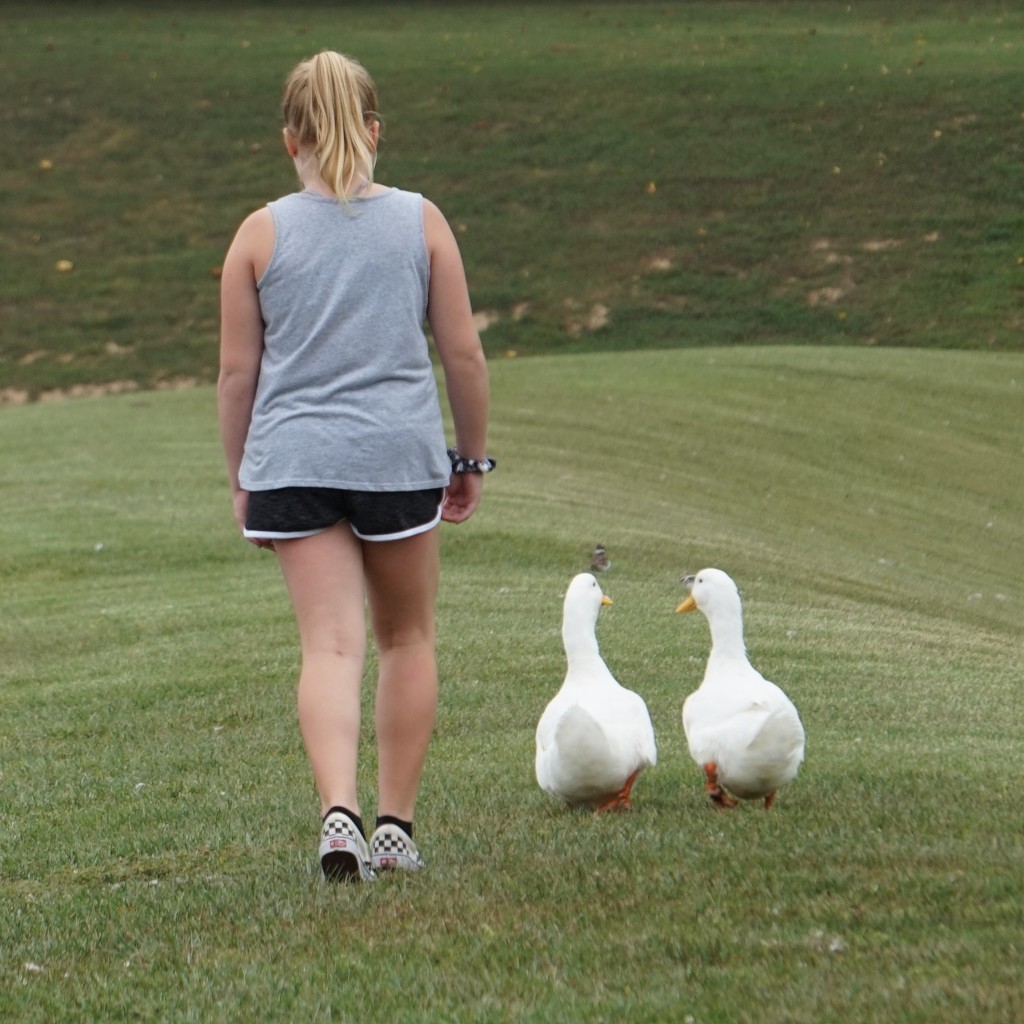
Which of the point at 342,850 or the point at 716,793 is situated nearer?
the point at 342,850

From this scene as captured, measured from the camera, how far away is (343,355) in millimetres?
3986

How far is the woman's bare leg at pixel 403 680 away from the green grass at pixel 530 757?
0.80 feet

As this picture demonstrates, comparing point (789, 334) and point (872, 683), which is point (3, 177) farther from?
point (872, 683)

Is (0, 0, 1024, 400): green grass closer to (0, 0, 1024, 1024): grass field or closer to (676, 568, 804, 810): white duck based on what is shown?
(0, 0, 1024, 1024): grass field

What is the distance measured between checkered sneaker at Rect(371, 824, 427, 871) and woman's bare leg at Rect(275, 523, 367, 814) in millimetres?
168

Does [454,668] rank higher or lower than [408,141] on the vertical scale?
higher

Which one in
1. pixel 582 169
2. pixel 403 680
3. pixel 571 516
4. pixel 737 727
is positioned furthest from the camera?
pixel 582 169

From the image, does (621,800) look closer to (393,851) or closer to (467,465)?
(393,851)

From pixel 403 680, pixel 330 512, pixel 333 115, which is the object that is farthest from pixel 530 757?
pixel 333 115

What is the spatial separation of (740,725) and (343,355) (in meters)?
1.46

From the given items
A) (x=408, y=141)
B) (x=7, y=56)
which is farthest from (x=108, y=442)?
(x=7, y=56)

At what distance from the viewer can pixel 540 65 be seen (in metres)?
32.9

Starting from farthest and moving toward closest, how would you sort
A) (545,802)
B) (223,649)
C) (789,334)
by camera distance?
1. (789,334)
2. (223,649)
3. (545,802)

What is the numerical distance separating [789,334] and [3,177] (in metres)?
15.3
